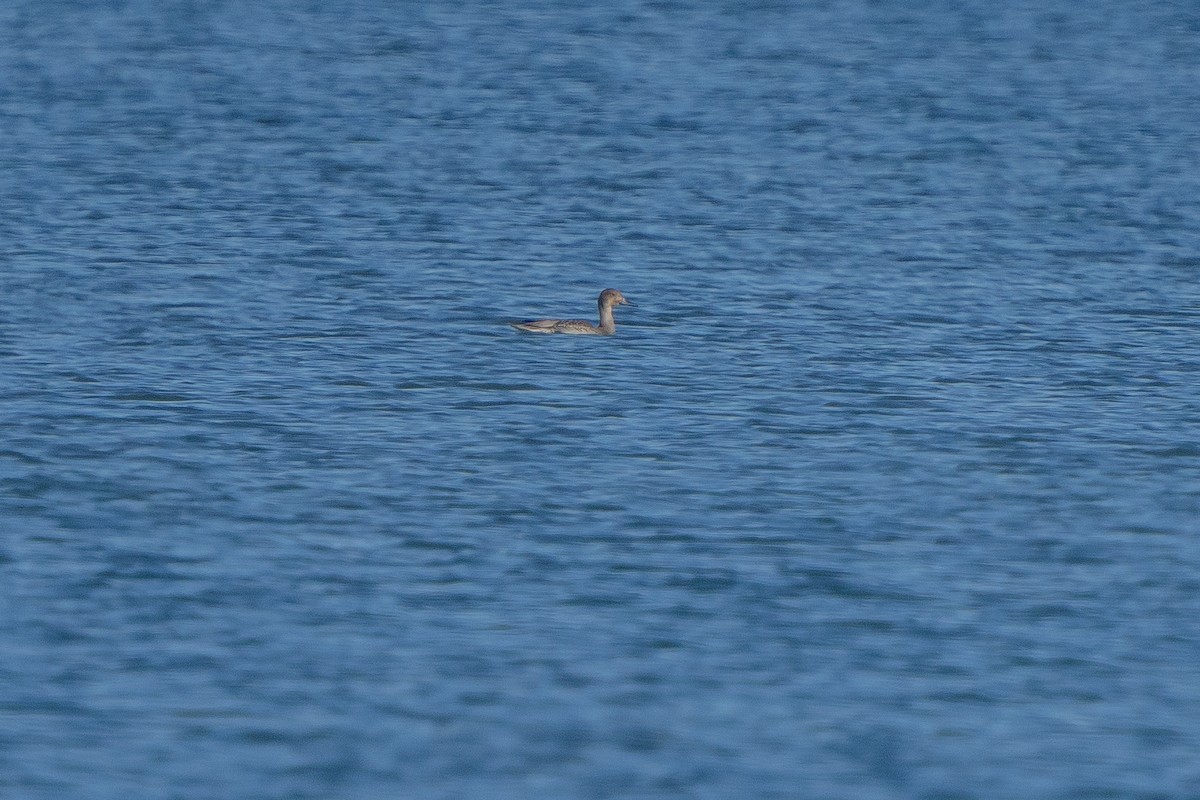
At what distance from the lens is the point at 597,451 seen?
70.5 feet

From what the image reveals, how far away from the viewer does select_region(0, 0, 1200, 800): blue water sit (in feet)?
47.7

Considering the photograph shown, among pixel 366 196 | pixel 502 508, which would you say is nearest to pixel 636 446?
pixel 502 508

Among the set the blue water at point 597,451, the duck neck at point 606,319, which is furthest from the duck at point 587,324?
the blue water at point 597,451

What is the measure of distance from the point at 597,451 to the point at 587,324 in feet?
18.7

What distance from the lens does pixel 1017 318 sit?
28.3m

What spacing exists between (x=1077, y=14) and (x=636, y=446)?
4451cm

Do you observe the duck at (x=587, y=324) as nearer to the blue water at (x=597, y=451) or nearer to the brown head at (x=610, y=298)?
the brown head at (x=610, y=298)

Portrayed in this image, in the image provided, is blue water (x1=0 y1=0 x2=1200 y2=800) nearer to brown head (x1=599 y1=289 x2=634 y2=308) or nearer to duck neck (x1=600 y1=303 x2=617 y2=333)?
duck neck (x1=600 y1=303 x2=617 y2=333)

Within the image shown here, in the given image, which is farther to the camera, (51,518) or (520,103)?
A: (520,103)

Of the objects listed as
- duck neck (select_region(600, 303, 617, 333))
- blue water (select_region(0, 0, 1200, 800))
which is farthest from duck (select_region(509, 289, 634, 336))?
blue water (select_region(0, 0, 1200, 800))

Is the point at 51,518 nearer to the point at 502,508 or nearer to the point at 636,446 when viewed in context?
the point at 502,508

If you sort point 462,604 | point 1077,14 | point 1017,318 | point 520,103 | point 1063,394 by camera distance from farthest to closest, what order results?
point 1077,14 → point 520,103 → point 1017,318 → point 1063,394 → point 462,604

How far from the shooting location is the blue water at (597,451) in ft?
47.7

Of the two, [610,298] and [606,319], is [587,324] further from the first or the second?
[610,298]
